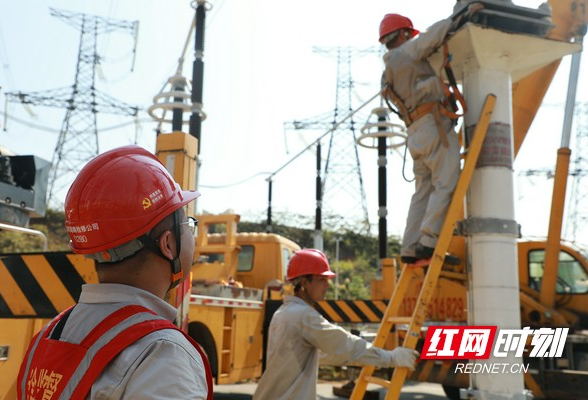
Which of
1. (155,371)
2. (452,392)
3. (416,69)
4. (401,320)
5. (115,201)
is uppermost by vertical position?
(416,69)

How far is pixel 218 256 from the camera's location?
425 inches

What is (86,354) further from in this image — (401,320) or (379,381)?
(401,320)

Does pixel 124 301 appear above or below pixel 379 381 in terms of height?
above

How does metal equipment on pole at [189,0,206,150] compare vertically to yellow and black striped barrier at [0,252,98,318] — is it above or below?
above

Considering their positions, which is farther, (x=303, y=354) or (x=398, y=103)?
(x=398, y=103)

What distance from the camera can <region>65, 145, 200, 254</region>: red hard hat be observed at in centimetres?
155

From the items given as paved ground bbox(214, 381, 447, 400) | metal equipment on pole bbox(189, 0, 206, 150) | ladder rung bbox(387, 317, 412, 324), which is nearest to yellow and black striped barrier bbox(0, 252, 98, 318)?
ladder rung bbox(387, 317, 412, 324)

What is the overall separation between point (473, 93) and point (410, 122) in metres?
0.60

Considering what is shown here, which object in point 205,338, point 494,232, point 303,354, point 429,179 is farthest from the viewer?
point 205,338

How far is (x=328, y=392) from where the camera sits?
33.4 feet

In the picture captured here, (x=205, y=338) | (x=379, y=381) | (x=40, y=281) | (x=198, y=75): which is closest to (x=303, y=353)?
(x=379, y=381)

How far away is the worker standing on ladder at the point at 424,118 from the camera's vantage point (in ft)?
15.2

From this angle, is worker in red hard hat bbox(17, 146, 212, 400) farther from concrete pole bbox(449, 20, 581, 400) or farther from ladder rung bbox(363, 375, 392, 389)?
concrete pole bbox(449, 20, 581, 400)

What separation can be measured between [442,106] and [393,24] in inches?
37.8
